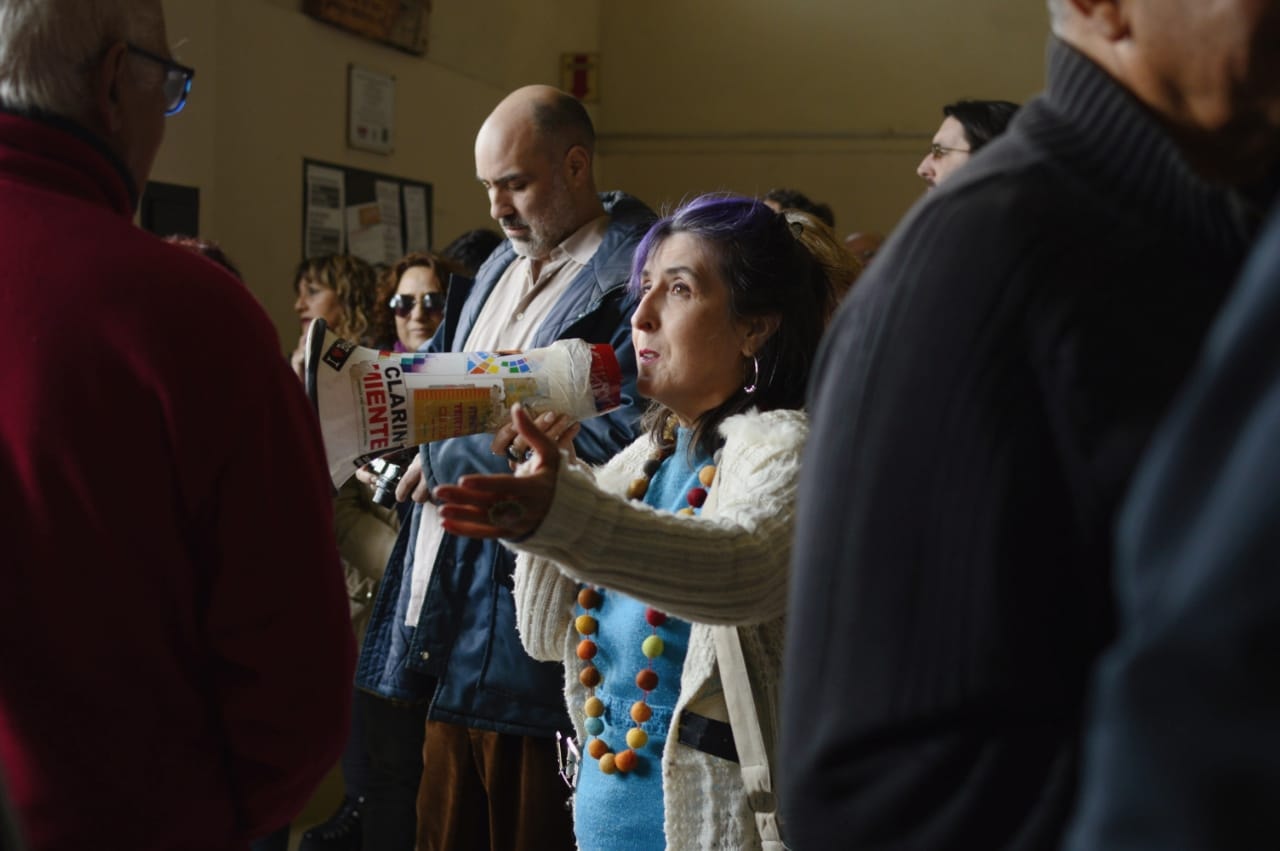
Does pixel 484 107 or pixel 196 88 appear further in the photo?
pixel 484 107

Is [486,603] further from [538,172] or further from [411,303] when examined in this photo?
[411,303]

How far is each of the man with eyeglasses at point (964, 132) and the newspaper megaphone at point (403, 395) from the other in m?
1.16

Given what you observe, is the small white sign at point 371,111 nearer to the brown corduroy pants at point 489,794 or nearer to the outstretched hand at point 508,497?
the brown corduroy pants at point 489,794

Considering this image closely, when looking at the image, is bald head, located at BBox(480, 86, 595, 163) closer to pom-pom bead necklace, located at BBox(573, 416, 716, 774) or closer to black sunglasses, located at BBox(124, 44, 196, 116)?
pom-pom bead necklace, located at BBox(573, 416, 716, 774)

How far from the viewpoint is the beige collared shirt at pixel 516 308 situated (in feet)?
7.55

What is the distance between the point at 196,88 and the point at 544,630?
101 inches

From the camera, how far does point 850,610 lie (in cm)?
71

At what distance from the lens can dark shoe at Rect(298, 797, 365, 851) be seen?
3113 millimetres

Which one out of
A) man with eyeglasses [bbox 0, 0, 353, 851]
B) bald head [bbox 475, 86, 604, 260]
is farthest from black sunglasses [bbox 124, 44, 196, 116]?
bald head [bbox 475, 86, 604, 260]

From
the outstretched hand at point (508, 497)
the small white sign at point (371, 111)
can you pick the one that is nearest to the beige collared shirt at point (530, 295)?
the outstretched hand at point (508, 497)

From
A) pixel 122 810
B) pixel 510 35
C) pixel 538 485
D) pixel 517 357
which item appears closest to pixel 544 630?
pixel 517 357

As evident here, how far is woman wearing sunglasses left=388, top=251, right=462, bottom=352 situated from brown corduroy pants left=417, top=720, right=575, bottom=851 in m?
1.19

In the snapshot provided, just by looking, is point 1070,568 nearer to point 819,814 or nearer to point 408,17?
point 819,814

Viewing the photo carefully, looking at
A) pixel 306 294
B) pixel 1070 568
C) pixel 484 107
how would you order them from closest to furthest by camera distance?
pixel 1070 568 → pixel 306 294 → pixel 484 107
